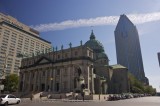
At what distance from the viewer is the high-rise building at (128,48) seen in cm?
18462

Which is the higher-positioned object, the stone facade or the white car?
the stone facade

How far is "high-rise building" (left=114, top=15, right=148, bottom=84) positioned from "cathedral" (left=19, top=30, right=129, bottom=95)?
357 feet

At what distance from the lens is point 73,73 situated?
59.5 meters

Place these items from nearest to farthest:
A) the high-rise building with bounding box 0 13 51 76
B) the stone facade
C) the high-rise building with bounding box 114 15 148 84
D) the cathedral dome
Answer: the stone facade
the cathedral dome
the high-rise building with bounding box 0 13 51 76
the high-rise building with bounding box 114 15 148 84

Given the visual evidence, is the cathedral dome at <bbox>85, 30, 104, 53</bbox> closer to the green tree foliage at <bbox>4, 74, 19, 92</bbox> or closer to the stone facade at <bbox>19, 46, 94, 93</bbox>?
the stone facade at <bbox>19, 46, 94, 93</bbox>

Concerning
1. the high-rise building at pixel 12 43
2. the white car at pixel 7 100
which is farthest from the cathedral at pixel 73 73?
the high-rise building at pixel 12 43

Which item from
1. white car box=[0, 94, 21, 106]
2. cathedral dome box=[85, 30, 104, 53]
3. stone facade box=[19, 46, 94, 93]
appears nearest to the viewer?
white car box=[0, 94, 21, 106]

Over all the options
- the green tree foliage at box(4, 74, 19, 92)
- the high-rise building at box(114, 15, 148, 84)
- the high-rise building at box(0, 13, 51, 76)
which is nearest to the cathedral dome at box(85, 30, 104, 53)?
the green tree foliage at box(4, 74, 19, 92)

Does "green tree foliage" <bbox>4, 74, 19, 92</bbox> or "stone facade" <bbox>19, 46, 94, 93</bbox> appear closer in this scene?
"stone facade" <bbox>19, 46, 94, 93</bbox>

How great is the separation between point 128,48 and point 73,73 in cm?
14267

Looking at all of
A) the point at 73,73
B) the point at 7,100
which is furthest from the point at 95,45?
the point at 7,100

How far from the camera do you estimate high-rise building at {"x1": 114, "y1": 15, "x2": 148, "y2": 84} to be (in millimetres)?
184625

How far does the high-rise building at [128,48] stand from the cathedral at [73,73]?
109 meters

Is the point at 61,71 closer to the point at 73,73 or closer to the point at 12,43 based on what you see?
the point at 73,73
